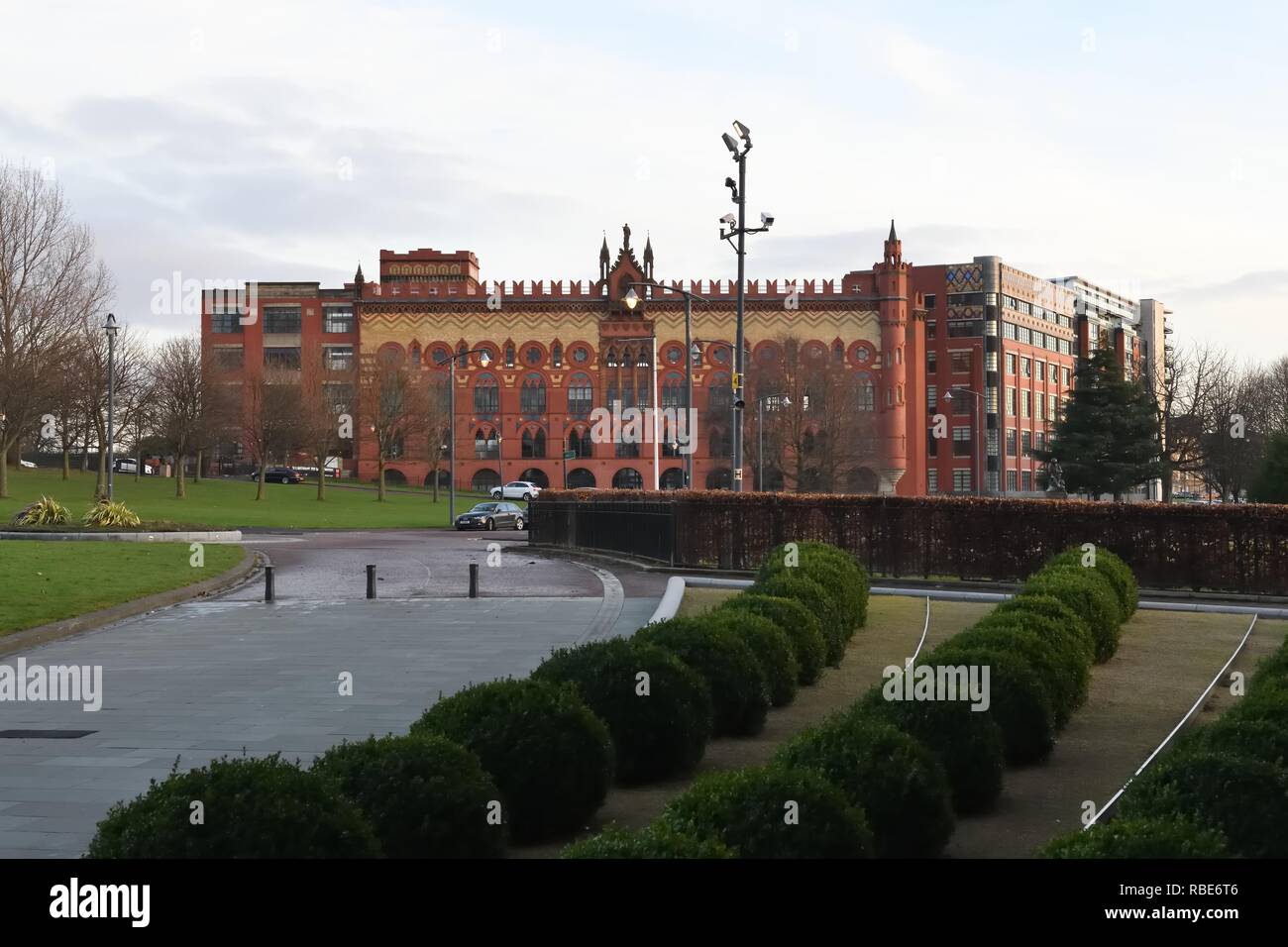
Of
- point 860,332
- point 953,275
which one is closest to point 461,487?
point 860,332

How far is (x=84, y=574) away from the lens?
2478cm

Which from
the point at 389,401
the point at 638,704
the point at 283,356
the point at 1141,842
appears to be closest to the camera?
the point at 1141,842

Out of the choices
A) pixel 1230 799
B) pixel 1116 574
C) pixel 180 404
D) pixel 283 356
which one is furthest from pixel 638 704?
pixel 283 356

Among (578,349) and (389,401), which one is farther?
(578,349)

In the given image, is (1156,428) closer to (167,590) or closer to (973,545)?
(973,545)

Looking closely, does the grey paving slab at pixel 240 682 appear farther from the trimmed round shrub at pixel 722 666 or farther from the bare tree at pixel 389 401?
the bare tree at pixel 389 401

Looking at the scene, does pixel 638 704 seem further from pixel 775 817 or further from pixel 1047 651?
pixel 1047 651

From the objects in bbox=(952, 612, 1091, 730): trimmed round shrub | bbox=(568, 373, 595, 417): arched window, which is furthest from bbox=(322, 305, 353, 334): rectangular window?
bbox=(952, 612, 1091, 730): trimmed round shrub

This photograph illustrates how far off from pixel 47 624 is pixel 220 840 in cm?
1443

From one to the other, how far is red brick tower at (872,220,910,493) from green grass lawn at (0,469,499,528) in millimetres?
33743

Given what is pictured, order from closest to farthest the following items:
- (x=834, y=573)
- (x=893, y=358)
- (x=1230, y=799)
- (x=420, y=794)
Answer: (x=1230, y=799) < (x=420, y=794) < (x=834, y=573) < (x=893, y=358)

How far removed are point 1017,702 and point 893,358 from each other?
96387mm

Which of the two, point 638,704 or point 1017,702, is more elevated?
point 638,704

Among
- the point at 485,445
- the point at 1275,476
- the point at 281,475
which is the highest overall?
the point at 485,445
